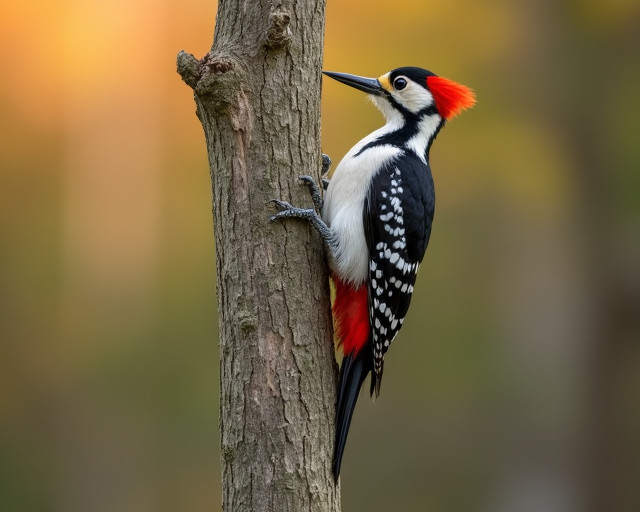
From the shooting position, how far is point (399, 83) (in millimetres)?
3479

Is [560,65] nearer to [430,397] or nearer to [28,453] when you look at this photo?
[430,397]

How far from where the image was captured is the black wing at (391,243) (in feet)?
10.1

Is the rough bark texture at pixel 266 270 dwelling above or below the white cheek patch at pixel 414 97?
below

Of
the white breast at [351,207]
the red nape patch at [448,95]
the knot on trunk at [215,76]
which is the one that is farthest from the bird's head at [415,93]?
the knot on trunk at [215,76]

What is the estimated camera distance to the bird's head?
3.45m

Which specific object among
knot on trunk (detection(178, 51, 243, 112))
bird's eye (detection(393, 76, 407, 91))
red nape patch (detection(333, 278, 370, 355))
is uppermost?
bird's eye (detection(393, 76, 407, 91))

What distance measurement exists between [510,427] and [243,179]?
5620mm

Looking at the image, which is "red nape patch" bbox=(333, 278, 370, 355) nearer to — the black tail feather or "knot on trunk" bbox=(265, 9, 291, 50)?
the black tail feather

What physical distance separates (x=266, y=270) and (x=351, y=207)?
55 centimetres

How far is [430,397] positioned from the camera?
7473mm

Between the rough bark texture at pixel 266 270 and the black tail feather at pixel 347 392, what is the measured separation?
1.3 inches

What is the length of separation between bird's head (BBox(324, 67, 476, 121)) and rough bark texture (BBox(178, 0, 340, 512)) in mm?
700

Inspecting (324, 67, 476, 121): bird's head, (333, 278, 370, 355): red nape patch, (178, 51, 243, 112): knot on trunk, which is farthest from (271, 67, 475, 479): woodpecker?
(178, 51, 243, 112): knot on trunk

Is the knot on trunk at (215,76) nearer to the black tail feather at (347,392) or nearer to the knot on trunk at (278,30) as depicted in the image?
the knot on trunk at (278,30)
